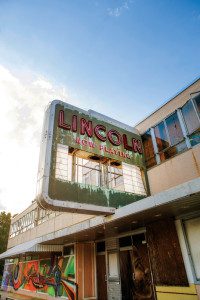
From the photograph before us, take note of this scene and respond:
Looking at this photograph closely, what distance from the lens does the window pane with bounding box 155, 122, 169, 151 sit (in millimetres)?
9694

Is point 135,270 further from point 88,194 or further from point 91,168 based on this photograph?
point 91,168

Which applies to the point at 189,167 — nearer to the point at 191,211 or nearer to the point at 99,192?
the point at 191,211

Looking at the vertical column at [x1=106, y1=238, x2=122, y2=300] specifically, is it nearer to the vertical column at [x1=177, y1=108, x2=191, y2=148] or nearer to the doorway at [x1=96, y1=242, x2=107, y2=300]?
the doorway at [x1=96, y1=242, x2=107, y2=300]

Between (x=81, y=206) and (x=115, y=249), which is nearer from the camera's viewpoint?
(x=81, y=206)

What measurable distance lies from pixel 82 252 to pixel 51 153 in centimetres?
780

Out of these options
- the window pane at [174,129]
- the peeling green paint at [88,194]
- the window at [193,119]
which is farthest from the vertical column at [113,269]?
the window at [193,119]

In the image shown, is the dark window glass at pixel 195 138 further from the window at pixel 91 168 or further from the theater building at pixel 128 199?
the window at pixel 91 168

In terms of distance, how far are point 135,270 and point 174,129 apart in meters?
6.30

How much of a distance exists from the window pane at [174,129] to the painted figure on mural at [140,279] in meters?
5.06

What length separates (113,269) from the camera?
10.6 m

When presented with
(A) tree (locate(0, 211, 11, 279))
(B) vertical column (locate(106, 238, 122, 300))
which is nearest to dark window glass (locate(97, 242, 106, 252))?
(B) vertical column (locate(106, 238, 122, 300))

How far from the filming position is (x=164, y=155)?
9.55 meters

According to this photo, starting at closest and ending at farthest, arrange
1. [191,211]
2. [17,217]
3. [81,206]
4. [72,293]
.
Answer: [81,206], [191,211], [72,293], [17,217]

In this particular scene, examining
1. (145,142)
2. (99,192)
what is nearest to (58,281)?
(99,192)
